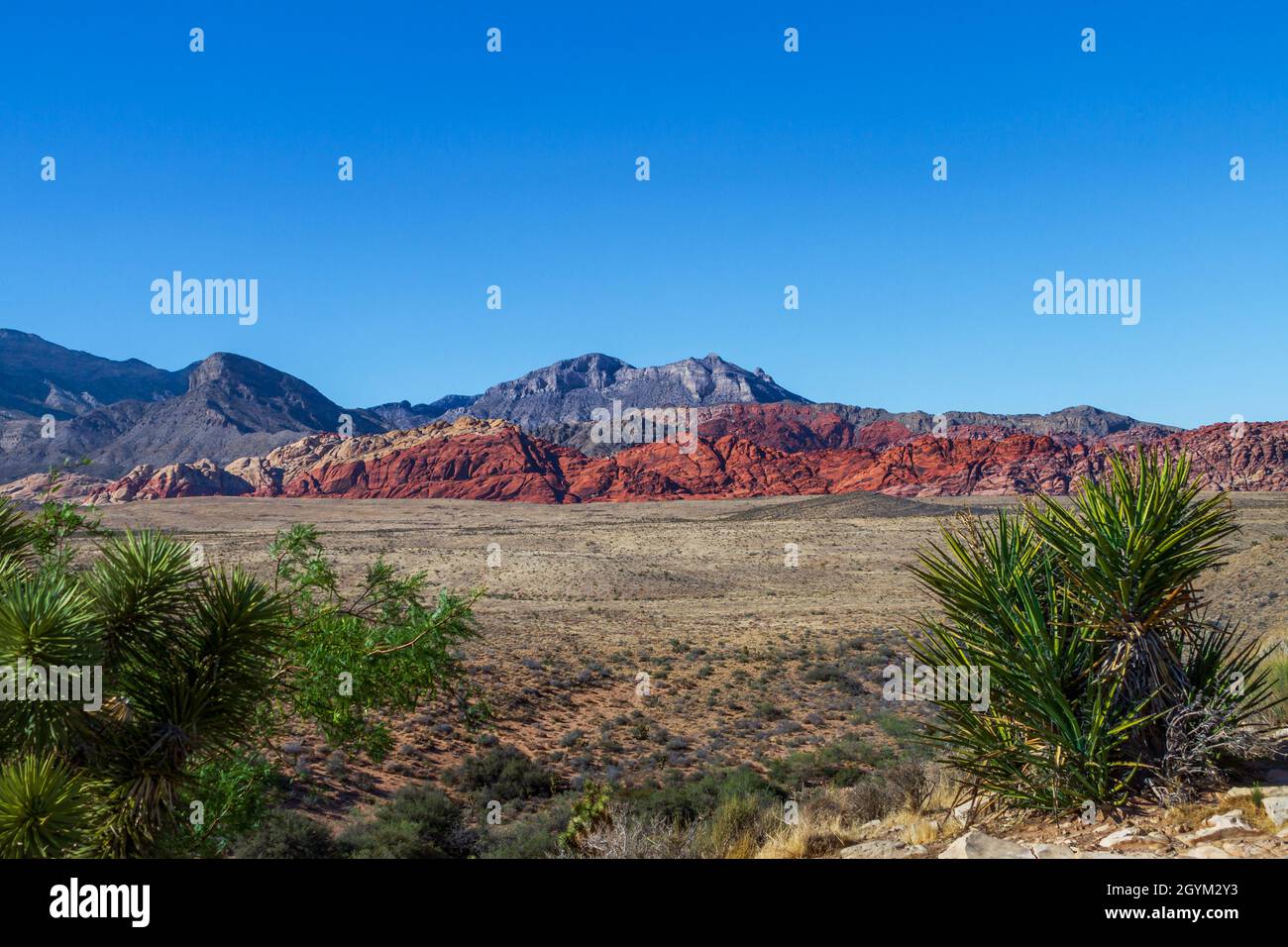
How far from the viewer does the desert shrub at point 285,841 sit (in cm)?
1058

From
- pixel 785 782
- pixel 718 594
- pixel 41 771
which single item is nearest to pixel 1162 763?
pixel 41 771

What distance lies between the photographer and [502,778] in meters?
14.8

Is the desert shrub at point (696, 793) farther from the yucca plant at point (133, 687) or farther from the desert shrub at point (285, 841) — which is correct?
the yucca plant at point (133, 687)

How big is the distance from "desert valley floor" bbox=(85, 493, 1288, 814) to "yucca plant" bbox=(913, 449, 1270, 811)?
7.85 feet

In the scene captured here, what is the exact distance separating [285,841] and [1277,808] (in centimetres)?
1049

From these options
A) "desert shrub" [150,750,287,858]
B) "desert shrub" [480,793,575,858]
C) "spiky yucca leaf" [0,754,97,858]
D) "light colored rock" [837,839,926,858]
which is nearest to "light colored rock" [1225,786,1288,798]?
"light colored rock" [837,839,926,858]

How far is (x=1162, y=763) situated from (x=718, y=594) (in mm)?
35341

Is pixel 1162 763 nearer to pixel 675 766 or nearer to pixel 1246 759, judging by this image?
pixel 1246 759

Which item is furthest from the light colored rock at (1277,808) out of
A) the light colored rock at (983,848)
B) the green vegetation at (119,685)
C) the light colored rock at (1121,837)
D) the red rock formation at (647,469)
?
the red rock formation at (647,469)

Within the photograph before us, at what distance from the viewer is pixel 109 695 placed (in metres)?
4.66

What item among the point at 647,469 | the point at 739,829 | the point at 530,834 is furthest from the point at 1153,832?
the point at 647,469

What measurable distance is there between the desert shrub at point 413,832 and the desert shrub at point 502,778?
1051 mm

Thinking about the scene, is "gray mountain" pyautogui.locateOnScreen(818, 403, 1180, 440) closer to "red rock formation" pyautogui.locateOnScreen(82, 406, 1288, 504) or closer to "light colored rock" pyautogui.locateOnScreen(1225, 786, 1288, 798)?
"red rock formation" pyautogui.locateOnScreen(82, 406, 1288, 504)

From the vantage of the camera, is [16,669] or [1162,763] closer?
[16,669]
